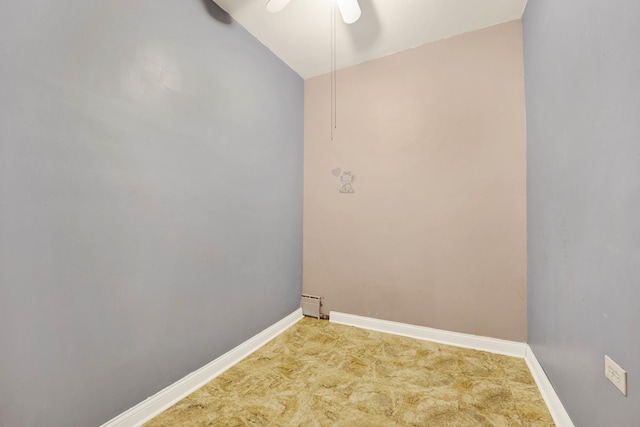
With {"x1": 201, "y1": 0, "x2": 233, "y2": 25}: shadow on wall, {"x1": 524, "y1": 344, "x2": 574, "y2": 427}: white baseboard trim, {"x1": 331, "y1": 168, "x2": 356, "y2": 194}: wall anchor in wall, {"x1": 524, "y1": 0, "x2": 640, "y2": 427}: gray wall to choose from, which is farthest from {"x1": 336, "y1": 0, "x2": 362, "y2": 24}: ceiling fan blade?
{"x1": 524, "y1": 344, "x2": 574, "y2": 427}: white baseboard trim

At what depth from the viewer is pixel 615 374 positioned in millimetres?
945

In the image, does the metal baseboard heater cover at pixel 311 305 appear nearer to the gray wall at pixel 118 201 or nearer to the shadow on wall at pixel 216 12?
the gray wall at pixel 118 201

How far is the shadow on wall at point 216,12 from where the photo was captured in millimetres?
1895

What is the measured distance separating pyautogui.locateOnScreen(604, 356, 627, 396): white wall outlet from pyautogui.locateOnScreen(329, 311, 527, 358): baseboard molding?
50.5 inches

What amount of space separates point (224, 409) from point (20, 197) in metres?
1.44

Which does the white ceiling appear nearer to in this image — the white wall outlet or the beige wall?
the beige wall

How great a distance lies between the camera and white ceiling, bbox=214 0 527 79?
2.00m

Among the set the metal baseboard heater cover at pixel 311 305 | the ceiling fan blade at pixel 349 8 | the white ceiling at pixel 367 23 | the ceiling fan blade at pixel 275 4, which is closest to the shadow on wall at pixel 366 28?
the white ceiling at pixel 367 23

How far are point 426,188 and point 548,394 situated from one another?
62.9 inches

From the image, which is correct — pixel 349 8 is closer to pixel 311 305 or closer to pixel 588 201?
pixel 588 201

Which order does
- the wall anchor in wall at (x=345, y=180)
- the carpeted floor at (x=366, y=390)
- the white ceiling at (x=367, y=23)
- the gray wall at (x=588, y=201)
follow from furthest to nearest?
1. the wall anchor in wall at (x=345, y=180)
2. the white ceiling at (x=367, y=23)
3. the carpeted floor at (x=366, y=390)
4. the gray wall at (x=588, y=201)

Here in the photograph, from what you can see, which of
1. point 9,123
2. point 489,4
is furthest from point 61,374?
point 489,4

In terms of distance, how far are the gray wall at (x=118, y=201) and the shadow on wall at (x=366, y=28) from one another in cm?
91

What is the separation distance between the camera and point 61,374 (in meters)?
1.17
